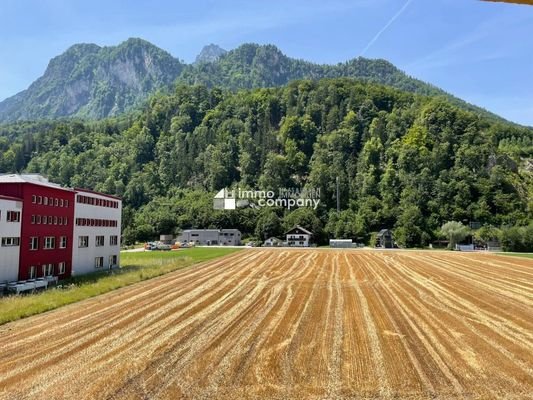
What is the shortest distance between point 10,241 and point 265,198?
142m

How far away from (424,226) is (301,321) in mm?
125327

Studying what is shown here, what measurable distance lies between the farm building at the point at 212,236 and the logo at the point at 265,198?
18388 mm

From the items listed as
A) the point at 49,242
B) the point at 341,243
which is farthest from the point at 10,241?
the point at 341,243

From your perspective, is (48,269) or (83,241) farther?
(83,241)

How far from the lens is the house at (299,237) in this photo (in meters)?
136

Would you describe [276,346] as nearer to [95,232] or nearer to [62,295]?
[62,295]

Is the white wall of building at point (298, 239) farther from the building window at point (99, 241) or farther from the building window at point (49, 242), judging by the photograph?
the building window at point (49, 242)

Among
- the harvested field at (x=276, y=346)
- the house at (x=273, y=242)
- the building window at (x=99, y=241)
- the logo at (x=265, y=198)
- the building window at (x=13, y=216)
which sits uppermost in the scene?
the logo at (x=265, y=198)

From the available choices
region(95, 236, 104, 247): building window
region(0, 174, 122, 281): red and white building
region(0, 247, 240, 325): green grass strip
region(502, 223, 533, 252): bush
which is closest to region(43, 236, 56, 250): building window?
region(0, 174, 122, 281): red and white building

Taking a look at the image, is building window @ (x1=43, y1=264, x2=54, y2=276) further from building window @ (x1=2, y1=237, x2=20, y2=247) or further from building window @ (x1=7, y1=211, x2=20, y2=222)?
building window @ (x1=7, y1=211, x2=20, y2=222)

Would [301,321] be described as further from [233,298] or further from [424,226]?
[424,226]

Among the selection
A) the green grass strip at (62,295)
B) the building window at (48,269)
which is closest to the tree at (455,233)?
the green grass strip at (62,295)

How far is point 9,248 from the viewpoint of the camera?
3662 centimetres

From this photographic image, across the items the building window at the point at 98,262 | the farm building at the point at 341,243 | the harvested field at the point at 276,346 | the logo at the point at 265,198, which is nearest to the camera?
the harvested field at the point at 276,346
